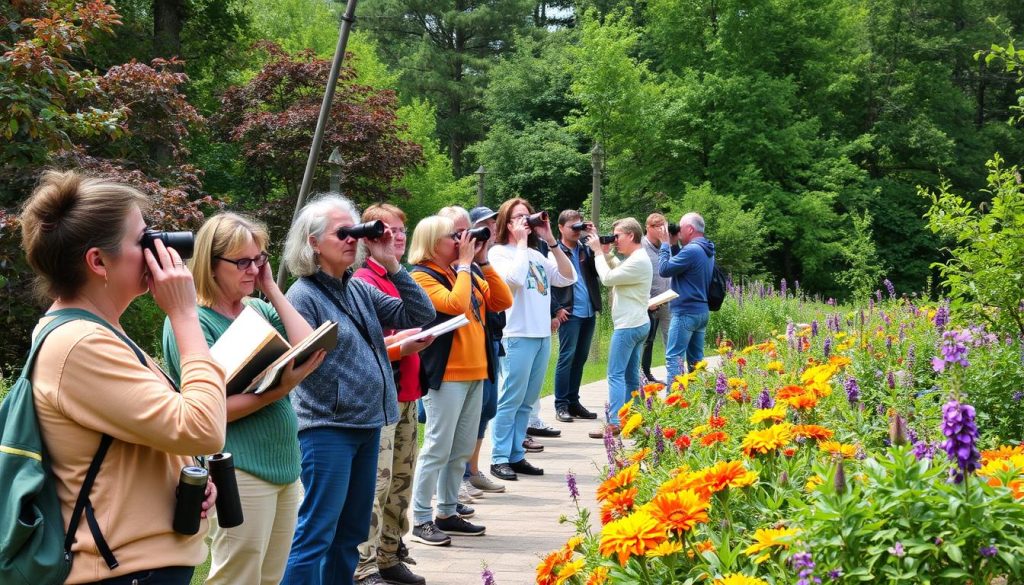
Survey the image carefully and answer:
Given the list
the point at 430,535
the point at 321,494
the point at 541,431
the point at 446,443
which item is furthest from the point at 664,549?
the point at 541,431

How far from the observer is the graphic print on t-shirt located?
7.18 m

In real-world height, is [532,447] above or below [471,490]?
below

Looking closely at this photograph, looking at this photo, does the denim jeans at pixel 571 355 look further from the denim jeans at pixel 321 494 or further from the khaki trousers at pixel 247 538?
the khaki trousers at pixel 247 538

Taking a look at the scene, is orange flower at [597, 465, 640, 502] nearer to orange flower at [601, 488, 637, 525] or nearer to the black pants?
orange flower at [601, 488, 637, 525]

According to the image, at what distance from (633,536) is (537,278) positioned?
15.5ft

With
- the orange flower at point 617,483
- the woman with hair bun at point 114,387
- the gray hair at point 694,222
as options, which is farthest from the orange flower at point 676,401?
the gray hair at point 694,222

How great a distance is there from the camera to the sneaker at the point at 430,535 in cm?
545

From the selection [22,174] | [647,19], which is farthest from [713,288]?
[647,19]

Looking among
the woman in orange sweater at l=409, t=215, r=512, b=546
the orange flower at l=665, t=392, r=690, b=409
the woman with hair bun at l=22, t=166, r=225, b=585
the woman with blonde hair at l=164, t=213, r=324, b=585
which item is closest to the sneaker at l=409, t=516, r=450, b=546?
the woman in orange sweater at l=409, t=215, r=512, b=546

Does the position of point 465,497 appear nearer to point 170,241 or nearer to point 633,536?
point 633,536

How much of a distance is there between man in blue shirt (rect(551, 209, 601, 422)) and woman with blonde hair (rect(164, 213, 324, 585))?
5123 millimetres

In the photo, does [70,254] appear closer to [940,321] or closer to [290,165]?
[940,321]

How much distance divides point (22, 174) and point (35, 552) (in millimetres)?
10067

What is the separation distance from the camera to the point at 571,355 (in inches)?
356
